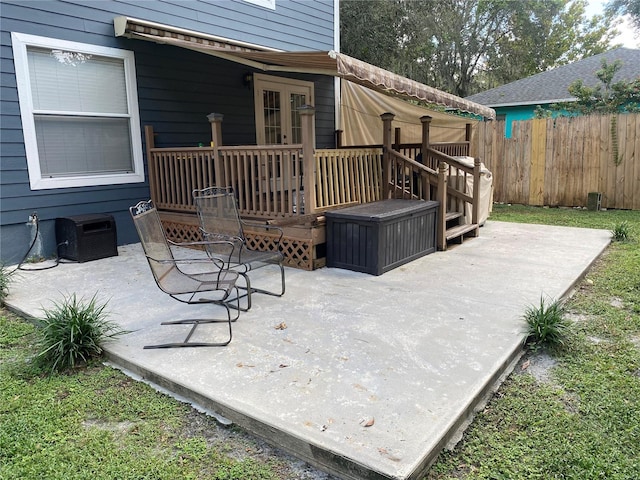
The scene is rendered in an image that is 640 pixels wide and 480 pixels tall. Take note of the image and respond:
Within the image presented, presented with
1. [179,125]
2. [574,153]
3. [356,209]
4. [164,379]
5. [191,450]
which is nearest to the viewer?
[191,450]

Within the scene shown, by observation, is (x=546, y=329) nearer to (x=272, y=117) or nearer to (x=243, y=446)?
(x=243, y=446)

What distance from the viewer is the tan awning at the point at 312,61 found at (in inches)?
170

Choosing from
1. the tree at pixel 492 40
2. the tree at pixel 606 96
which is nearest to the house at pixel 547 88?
the tree at pixel 606 96

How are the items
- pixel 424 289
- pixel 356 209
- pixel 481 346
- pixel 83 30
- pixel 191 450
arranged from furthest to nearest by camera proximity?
pixel 83 30
pixel 356 209
pixel 424 289
pixel 481 346
pixel 191 450

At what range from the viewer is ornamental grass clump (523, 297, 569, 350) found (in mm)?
3125

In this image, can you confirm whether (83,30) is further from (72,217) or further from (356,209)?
(356,209)

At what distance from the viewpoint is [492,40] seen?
75.7 ft

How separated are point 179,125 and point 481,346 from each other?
5557mm

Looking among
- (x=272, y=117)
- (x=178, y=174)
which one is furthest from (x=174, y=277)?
(x=272, y=117)

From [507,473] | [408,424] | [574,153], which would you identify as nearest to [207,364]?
[408,424]

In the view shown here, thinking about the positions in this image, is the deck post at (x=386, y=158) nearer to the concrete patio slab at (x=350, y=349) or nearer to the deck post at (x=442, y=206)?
the deck post at (x=442, y=206)

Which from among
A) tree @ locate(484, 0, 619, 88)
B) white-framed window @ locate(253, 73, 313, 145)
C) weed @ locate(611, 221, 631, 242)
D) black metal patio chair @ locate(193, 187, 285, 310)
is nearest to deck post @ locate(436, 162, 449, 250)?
Result: black metal patio chair @ locate(193, 187, 285, 310)

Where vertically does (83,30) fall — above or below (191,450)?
above

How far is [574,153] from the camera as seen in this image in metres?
9.40
